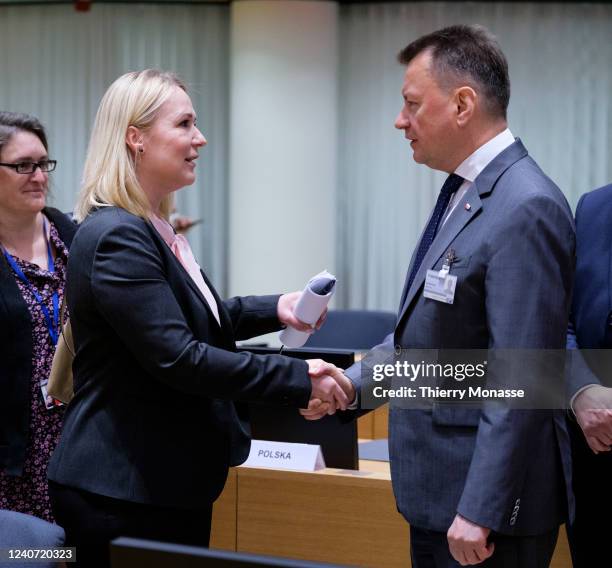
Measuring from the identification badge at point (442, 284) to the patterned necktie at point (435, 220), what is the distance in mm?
132

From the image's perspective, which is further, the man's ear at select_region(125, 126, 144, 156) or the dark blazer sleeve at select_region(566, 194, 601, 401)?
the dark blazer sleeve at select_region(566, 194, 601, 401)

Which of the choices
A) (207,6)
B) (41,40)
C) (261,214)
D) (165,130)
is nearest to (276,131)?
(261,214)

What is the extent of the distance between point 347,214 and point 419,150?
16.2 ft

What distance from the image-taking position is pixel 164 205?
7.77 feet

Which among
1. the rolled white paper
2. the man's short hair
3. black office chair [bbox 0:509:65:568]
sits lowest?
black office chair [bbox 0:509:65:568]

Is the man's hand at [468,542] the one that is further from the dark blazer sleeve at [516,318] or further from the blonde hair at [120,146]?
the blonde hair at [120,146]

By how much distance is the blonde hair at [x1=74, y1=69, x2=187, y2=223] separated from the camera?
2117 mm

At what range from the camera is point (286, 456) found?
2.92 metres

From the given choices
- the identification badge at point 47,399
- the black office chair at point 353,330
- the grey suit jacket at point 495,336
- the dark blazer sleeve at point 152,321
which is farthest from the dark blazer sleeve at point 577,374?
the black office chair at point 353,330

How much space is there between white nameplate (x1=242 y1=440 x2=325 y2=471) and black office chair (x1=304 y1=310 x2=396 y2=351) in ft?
7.86

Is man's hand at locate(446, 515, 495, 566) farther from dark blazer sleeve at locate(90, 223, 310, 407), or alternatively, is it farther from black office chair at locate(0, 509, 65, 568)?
black office chair at locate(0, 509, 65, 568)

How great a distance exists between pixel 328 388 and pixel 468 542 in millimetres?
561

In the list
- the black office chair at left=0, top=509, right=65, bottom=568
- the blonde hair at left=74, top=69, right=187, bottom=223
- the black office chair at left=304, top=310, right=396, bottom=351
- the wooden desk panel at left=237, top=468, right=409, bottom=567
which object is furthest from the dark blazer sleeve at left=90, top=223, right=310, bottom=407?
the black office chair at left=304, top=310, right=396, bottom=351

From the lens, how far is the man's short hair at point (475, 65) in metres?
2.04
